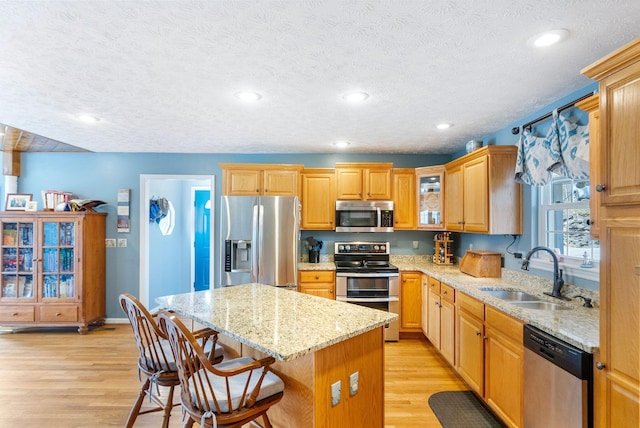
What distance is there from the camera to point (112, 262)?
14.7ft

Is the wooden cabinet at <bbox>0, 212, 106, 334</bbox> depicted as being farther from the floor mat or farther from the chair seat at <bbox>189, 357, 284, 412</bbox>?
the floor mat

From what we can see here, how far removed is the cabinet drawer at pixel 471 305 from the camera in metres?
2.44

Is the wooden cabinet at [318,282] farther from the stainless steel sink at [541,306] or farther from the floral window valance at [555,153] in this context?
the floral window valance at [555,153]

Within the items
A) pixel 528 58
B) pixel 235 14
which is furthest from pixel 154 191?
pixel 528 58

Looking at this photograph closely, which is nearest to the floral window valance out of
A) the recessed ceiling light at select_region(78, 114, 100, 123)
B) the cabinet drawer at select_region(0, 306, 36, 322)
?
the recessed ceiling light at select_region(78, 114, 100, 123)

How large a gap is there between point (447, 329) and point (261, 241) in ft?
7.38

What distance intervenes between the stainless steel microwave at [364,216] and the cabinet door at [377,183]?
0.12m

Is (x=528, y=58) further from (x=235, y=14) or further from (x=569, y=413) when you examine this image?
(x=569, y=413)

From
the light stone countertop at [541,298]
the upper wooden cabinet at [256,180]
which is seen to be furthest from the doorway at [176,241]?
the light stone countertop at [541,298]

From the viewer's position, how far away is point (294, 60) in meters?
1.89

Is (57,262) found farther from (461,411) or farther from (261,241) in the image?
(461,411)

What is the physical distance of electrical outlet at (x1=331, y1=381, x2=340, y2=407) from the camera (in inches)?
59.9

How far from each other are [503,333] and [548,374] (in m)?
0.43

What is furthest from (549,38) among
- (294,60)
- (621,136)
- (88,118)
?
(88,118)
